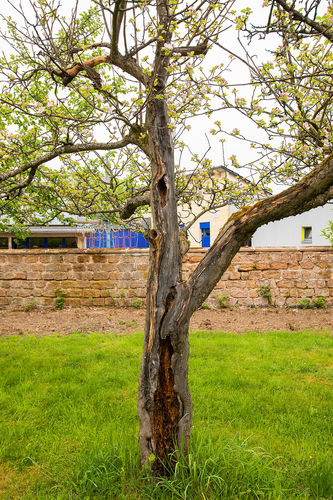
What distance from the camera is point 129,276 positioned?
9.01 meters

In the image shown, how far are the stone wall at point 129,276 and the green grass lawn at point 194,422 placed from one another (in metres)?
2.88

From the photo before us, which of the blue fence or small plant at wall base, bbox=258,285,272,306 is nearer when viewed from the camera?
small plant at wall base, bbox=258,285,272,306

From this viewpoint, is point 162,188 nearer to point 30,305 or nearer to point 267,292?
point 267,292

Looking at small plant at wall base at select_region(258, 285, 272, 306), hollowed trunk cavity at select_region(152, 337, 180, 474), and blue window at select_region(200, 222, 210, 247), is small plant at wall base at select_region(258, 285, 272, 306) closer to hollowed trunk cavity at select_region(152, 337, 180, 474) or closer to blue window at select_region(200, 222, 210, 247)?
hollowed trunk cavity at select_region(152, 337, 180, 474)

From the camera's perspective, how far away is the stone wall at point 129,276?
8.64 m

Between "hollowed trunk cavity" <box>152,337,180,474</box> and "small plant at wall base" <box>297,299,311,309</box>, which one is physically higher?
"hollowed trunk cavity" <box>152,337,180,474</box>

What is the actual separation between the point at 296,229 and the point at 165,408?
52.4 ft

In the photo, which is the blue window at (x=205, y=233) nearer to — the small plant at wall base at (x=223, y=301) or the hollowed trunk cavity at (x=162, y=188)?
the small plant at wall base at (x=223, y=301)

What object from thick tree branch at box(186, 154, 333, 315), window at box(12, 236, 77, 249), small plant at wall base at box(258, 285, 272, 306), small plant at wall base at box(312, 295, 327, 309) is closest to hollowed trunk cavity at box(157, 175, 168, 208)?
thick tree branch at box(186, 154, 333, 315)

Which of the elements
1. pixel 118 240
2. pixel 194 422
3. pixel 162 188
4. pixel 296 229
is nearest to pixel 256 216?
pixel 162 188

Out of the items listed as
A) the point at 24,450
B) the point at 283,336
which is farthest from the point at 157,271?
the point at 283,336

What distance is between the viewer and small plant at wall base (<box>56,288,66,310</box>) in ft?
29.4

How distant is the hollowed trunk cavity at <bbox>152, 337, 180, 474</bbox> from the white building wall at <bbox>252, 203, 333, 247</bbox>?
45.9 ft

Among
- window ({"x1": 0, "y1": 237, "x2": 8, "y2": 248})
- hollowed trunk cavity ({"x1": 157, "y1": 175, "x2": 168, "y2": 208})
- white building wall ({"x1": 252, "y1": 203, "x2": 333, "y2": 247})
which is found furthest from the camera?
window ({"x1": 0, "y1": 237, "x2": 8, "y2": 248})
